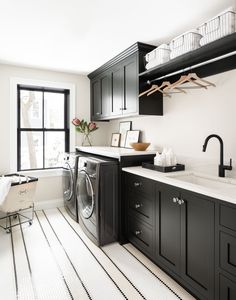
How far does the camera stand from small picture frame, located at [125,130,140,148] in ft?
11.0

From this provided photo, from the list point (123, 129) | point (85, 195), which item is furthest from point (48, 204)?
point (123, 129)

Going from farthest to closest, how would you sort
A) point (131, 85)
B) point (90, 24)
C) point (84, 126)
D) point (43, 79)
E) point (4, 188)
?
point (84, 126)
point (43, 79)
point (131, 85)
point (4, 188)
point (90, 24)

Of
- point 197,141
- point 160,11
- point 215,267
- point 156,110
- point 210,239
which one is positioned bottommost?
point 215,267

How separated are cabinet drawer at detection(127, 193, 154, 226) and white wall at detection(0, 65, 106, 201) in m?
1.86

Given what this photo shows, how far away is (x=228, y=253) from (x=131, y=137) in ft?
7.48

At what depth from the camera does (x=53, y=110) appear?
3947mm

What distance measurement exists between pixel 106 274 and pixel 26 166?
2.44 m

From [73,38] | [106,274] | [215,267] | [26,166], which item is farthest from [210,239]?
[26,166]

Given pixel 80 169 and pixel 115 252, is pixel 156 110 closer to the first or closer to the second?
pixel 80 169

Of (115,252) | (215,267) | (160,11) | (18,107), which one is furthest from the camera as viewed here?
(18,107)

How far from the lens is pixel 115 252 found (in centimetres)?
239

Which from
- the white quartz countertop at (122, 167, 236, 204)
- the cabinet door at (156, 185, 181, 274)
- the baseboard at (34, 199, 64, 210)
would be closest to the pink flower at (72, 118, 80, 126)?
the baseboard at (34, 199, 64, 210)

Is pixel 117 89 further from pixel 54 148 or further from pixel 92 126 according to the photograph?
pixel 54 148

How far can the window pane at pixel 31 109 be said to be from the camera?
370 centimetres
